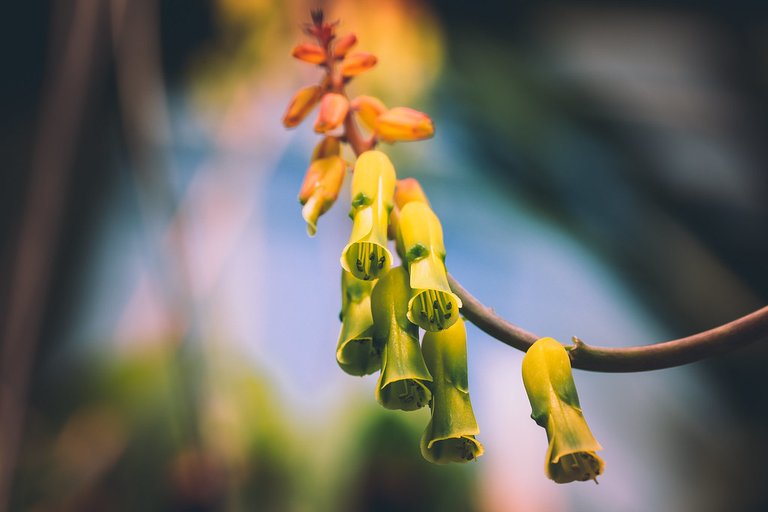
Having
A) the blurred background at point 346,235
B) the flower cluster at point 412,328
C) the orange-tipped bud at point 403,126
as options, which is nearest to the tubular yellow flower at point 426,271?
the flower cluster at point 412,328

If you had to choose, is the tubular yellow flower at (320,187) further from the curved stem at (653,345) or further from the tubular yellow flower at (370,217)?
the curved stem at (653,345)

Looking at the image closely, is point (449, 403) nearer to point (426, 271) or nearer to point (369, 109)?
point (426, 271)

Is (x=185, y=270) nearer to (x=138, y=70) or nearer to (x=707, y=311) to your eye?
(x=138, y=70)

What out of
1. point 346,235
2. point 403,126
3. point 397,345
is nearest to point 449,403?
point 397,345

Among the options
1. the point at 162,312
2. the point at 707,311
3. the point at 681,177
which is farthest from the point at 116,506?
the point at 681,177

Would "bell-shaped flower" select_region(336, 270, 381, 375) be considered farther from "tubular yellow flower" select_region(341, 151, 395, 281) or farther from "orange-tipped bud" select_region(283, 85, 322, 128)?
"orange-tipped bud" select_region(283, 85, 322, 128)
